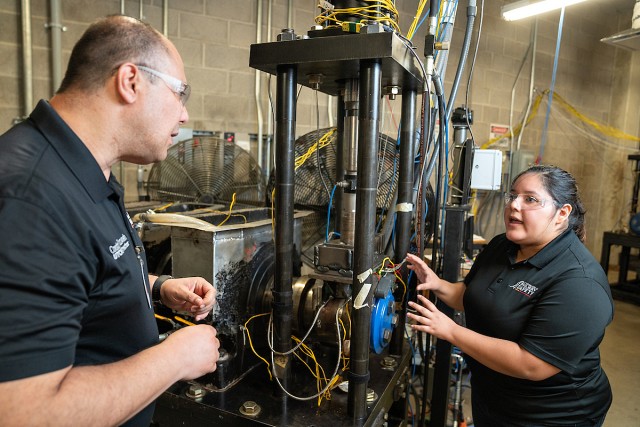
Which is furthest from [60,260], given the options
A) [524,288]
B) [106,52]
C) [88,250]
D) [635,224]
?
[635,224]

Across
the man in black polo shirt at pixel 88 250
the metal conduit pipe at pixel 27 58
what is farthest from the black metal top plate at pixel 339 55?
the metal conduit pipe at pixel 27 58

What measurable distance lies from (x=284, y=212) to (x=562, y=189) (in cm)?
87

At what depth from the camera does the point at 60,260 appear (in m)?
0.58

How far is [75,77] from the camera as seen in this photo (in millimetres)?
729

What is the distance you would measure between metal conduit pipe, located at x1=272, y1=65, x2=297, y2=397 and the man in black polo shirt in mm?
307

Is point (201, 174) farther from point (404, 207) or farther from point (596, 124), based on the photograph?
point (596, 124)

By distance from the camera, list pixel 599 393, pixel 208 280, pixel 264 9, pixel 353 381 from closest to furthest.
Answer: pixel 353 381 → pixel 208 280 → pixel 599 393 → pixel 264 9

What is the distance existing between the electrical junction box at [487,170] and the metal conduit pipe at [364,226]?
4.63 ft

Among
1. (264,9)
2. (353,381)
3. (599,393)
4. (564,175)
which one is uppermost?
(264,9)

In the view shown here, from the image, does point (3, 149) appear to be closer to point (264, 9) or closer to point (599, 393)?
point (599, 393)

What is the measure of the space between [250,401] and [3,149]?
0.85m

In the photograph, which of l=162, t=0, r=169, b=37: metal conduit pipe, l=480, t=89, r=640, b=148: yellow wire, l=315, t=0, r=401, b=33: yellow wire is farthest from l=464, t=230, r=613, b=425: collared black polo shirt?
l=480, t=89, r=640, b=148: yellow wire

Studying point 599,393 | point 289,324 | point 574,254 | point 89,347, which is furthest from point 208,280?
point 599,393

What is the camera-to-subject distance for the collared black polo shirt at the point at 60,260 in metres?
0.53
